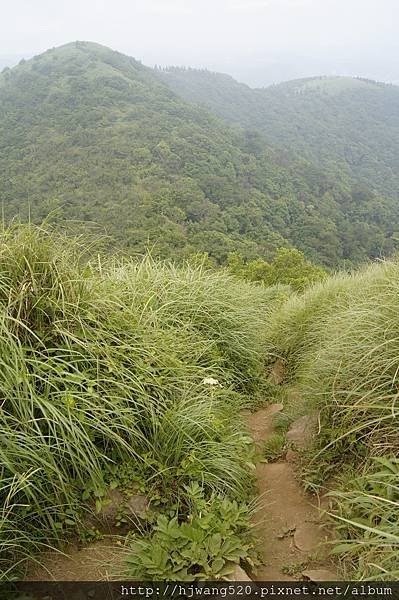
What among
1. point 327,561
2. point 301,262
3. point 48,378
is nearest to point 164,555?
point 327,561

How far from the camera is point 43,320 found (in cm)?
231

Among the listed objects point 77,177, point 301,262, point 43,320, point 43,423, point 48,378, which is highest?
point 77,177

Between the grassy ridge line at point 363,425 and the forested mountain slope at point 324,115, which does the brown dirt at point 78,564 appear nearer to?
the grassy ridge line at point 363,425

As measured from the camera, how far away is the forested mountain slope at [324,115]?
339ft

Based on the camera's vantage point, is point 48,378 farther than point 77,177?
No

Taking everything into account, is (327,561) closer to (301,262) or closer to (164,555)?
(164,555)

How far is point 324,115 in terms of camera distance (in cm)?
14038

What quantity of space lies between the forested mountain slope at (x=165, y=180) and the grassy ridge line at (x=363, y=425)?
68.3 feet

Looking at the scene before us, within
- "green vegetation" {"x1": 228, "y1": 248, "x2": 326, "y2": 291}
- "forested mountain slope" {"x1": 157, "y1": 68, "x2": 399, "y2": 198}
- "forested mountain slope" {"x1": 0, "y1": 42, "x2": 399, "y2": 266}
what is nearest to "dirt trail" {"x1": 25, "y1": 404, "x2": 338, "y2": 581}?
"green vegetation" {"x1": 228, "y1": 248, "x2": 326, "y2": 291}

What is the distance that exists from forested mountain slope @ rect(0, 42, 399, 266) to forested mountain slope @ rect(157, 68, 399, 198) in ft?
93.2

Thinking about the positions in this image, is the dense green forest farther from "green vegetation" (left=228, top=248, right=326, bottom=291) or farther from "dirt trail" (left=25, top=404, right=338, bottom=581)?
"green vegetation" (left=228, top=248, right=326, bottom=291)

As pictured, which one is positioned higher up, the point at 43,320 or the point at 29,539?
the point at 43,320

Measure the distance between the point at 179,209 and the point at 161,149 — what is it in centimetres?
2468

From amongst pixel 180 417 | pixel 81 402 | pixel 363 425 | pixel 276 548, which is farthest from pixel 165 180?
pixel 276 548
